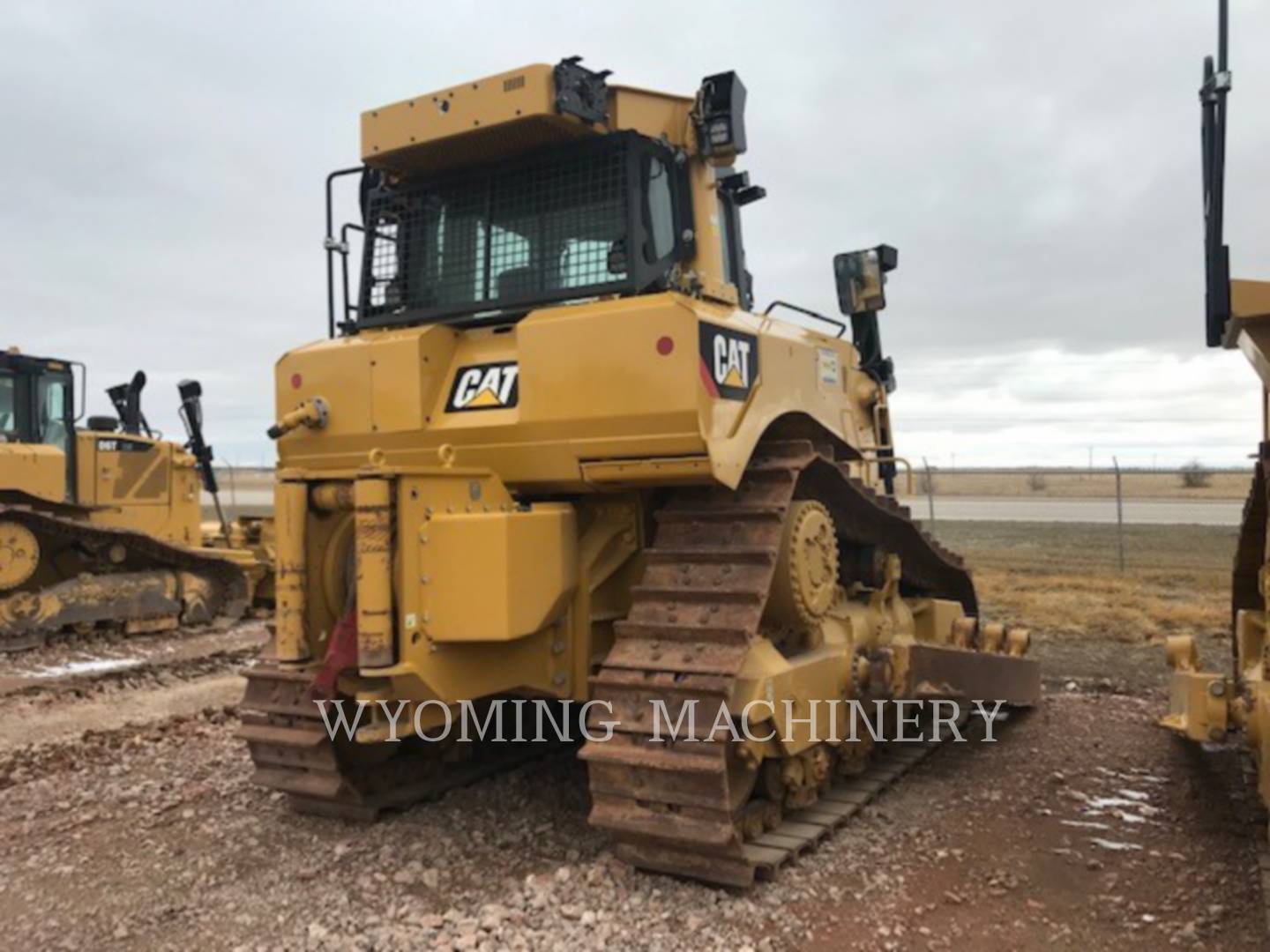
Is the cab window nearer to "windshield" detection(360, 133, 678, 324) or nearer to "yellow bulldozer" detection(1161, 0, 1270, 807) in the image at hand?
"windshield" detection(360, 133, 678, 324)

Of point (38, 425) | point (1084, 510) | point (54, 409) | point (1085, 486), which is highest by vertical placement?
point (54, 409)

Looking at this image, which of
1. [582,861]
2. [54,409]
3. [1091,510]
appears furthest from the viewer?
[1091,510]

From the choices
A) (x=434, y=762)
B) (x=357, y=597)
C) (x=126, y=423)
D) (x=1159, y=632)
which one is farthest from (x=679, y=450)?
(x=126, y=423)

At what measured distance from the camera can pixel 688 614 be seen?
459 centimetres

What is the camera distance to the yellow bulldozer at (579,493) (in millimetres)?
4359

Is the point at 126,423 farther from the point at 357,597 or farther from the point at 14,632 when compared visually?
the point at 357,597

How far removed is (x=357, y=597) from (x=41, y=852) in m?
2.21

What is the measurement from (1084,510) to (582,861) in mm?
33952

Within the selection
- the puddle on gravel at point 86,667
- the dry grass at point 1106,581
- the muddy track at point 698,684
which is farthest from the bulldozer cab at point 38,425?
the dry grass at point 1106,581

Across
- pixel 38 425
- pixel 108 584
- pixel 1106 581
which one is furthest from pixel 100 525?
pixel 1106 581

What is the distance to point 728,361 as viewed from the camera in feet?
Answer: 15.9

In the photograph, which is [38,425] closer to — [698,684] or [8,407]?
[8,407]

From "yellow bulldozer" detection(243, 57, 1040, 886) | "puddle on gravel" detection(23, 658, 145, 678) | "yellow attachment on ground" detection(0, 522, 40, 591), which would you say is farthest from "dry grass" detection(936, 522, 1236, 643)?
"yellow attachment on ground" detection(0, 522, 40, 591)

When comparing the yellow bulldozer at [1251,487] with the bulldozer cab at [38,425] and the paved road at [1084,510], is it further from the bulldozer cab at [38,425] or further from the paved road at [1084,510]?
the paved road at [1084,510]
